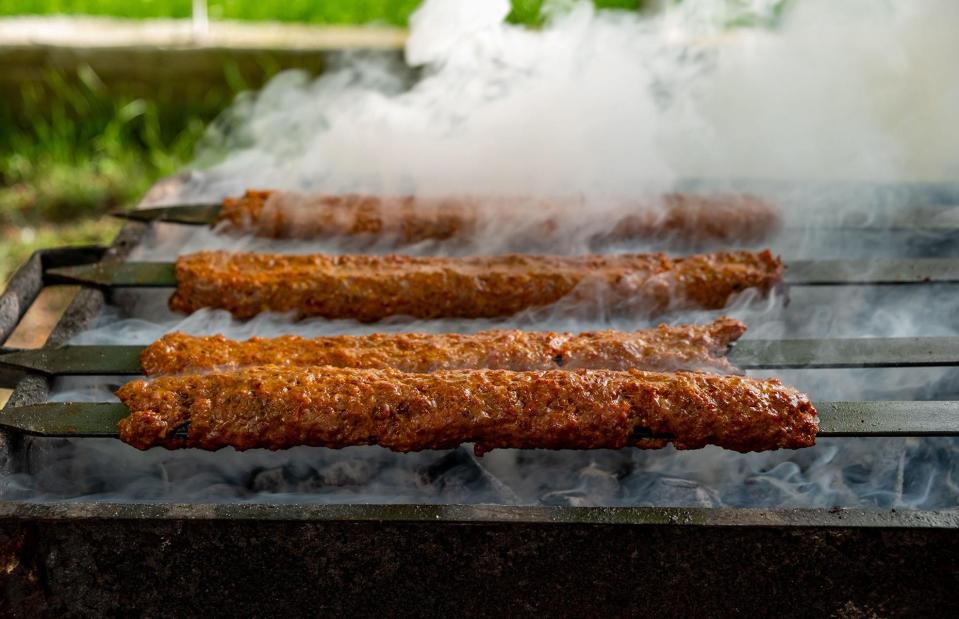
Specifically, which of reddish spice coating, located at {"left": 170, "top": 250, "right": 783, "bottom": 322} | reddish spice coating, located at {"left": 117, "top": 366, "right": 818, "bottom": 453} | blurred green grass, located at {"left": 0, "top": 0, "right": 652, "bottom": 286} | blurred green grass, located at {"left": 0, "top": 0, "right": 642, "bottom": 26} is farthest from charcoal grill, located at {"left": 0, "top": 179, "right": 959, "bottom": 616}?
blurred green grass, located at {"left": 0, "top": 0, "right": 642, "bottom": 26}

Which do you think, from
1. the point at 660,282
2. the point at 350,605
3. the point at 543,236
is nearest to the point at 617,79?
the point at 543,236

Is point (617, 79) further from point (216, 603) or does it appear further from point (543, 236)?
point (216, 603)

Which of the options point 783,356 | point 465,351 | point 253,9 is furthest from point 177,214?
point 253,9

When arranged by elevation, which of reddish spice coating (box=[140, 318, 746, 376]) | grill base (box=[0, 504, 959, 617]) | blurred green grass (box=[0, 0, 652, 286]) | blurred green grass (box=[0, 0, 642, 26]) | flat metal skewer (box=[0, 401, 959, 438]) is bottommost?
grill base (box=[0, 504, 959, 617])

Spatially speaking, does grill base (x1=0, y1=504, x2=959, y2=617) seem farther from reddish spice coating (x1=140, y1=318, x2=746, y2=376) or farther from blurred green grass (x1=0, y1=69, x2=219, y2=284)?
blurred green grass (x1=0, y1=69, x2=219, y2=284)

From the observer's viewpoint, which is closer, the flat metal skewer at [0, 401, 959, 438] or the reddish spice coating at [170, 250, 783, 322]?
the flat metal skewer at [0, 401, 959, 438]

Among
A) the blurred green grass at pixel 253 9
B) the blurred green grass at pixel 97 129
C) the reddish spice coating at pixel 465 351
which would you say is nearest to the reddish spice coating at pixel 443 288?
the reddish spice coating at pixel 465 351
